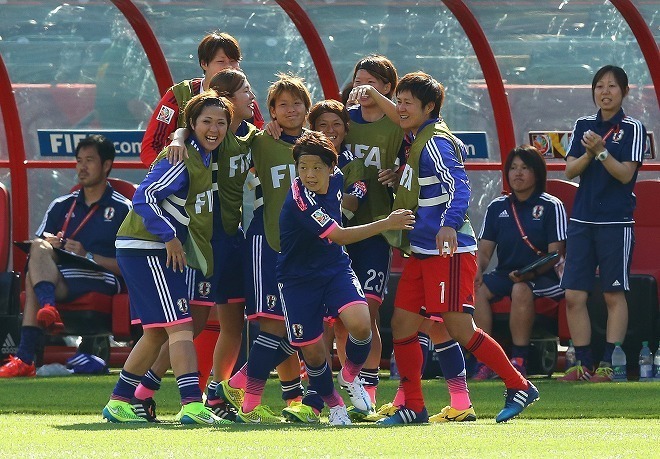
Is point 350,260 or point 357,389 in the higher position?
point 350,260

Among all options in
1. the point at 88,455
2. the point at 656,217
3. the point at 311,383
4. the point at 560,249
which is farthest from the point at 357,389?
the point at 656,217

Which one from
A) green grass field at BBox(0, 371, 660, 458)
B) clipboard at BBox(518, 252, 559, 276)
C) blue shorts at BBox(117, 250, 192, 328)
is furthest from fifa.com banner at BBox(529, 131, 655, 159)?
blue shorts at BBox(117, 250, 192, 328)

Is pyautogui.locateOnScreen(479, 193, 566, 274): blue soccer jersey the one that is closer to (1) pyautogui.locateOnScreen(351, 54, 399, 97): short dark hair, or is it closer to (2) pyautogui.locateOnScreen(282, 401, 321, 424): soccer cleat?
(1) pyautogui.locateOnScreen(351, 54, 399, 97): short dark hair

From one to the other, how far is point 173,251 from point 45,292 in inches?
144

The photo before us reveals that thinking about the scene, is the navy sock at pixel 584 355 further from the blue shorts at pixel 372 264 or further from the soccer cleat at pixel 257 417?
the soccer cleat at pixel 257 417

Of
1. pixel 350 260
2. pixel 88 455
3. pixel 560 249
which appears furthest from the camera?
pixel 560 249

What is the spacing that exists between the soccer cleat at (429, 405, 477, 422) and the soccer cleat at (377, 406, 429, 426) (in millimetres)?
108

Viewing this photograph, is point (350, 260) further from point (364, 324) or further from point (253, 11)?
point (253, 11)

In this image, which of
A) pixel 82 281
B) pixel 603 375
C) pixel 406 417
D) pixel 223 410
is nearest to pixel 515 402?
pixel 406 417

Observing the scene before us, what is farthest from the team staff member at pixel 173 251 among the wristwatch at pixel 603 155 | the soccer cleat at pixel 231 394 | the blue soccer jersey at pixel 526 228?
the blue soccer jersey at pixel 526 228

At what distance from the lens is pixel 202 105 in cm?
729

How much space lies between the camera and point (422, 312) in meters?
7.59

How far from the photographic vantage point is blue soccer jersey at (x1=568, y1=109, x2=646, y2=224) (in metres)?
9.98

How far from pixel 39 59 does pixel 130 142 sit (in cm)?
100
